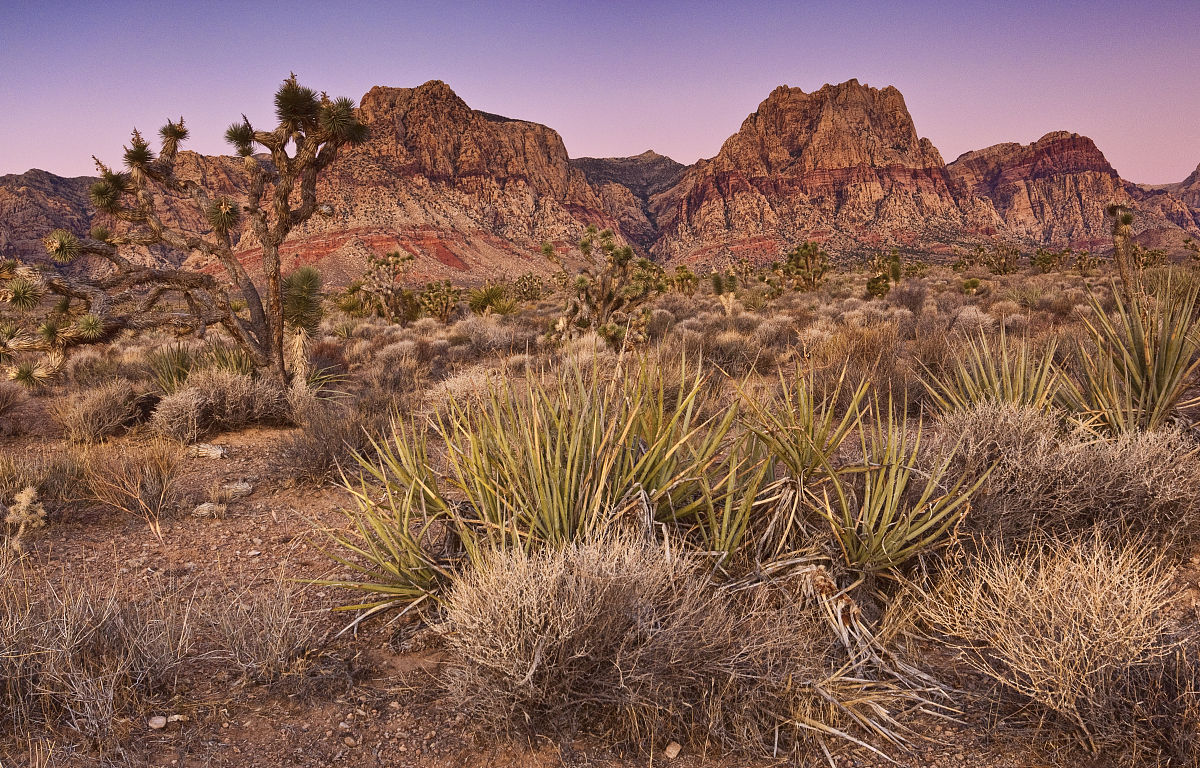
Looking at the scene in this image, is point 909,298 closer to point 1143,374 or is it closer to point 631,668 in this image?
point 1143,374

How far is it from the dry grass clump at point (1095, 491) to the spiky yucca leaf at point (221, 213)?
10199 millimetres

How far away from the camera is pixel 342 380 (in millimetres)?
Result: 10672

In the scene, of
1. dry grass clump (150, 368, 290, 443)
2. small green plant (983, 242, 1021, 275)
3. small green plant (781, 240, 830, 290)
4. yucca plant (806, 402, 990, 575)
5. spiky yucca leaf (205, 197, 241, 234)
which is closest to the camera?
yucca plant (806, 402, 990, 575)

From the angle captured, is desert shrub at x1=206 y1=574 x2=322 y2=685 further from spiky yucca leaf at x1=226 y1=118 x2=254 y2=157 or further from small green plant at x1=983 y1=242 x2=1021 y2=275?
small green plant at x1=983 y1=242 x2=1021 y2=275

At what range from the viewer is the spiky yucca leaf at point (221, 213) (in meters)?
9.28

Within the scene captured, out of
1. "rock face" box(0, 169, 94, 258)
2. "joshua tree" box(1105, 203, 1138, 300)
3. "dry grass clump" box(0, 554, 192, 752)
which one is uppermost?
"rock face" box(0, 169, 94, 258)

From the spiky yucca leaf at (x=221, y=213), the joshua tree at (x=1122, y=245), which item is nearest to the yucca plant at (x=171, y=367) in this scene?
the spiky yucca leaf at (x=221, y=213)

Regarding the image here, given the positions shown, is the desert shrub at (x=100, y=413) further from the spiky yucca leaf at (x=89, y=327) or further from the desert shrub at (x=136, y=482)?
the desert shrub at (x=136, y=482)

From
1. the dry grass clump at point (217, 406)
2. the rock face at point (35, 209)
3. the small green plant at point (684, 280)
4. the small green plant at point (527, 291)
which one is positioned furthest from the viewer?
the rock face at point (35, 209)

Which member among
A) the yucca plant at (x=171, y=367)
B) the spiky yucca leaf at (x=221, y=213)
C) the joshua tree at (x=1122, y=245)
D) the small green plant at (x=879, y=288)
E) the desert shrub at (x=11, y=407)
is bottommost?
the desert shrub at (x=11, y=407)

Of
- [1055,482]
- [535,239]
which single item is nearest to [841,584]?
[1055,482]

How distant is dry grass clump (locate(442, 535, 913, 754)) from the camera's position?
221 centimetres

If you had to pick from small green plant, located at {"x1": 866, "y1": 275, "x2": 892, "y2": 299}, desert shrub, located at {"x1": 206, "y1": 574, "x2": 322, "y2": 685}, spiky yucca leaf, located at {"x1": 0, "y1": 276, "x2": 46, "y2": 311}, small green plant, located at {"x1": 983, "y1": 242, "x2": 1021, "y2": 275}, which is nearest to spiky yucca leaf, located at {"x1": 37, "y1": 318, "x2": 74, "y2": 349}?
spiky yucca leaf, located at {"x1": 0, "y1": 276, "x2": 46, "y2": 311}

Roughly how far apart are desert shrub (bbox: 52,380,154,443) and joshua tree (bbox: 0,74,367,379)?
0.89m
